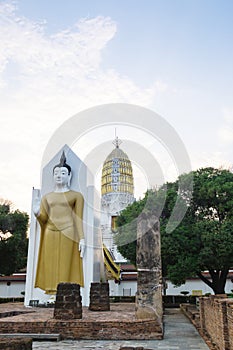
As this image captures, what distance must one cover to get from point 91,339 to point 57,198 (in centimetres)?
894

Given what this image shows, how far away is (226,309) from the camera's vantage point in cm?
643

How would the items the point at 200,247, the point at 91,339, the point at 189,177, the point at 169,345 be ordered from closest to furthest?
the point at 169,345
the point at 91,339
the point at 200,247
the point at 189,177

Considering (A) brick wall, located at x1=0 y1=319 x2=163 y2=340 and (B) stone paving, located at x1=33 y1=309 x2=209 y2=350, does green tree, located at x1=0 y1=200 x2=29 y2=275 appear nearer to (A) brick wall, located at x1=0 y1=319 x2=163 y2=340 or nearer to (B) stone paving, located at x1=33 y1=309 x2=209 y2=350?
(A) brick wall, located at x1=0 y1=319 x2=163 y2=340

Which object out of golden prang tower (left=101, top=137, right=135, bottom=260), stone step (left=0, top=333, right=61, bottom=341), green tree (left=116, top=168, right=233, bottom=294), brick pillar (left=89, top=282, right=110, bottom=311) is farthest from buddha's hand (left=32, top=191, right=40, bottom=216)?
golden prang tower (left=101, top=137, right=135, bottom=260)

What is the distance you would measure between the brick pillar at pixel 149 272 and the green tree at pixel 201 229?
882 centimetres

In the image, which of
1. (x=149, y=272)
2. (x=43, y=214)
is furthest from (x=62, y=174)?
(x=149, y=272)

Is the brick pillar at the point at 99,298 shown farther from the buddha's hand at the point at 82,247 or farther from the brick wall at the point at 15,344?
the brick wall at the point at 15,344

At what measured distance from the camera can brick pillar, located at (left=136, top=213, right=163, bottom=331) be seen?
9.94 metres

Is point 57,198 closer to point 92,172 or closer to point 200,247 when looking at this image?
point 92,172

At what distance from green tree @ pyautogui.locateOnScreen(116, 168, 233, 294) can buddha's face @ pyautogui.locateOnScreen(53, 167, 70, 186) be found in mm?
6198

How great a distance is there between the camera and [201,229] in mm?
19094

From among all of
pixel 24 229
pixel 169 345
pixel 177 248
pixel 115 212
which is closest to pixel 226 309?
pixel 169 345

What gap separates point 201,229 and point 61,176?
7.95 metres

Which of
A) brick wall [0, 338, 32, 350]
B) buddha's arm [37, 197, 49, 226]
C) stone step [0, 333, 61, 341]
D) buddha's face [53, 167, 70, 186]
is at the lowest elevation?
stone step [0, 333, 61, 341]
